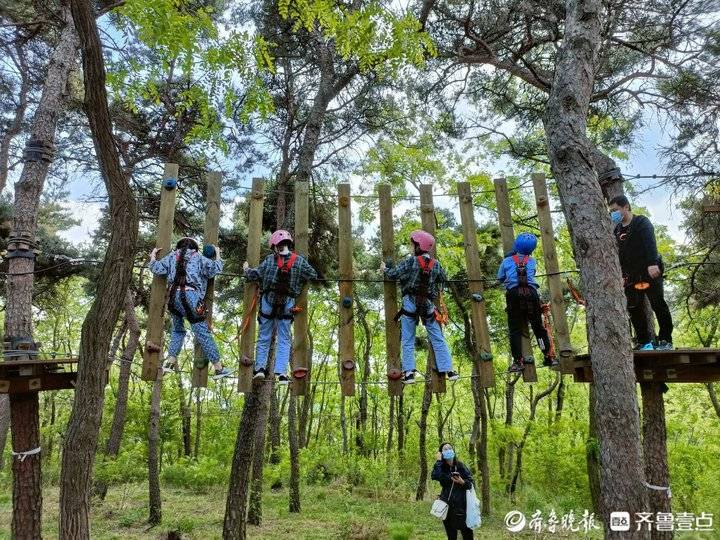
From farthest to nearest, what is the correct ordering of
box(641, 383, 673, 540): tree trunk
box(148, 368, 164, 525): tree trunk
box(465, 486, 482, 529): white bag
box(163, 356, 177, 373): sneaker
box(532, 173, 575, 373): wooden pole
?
1. box(148, 368, 164, 525): tree trunk
2. box(465, 486, 482, 529): white bag
3. box(641, 383, 673, 540): tree trunk
4. box(532, 173, 575, 373): wooden pole
5. box(163, 356, 177, 373): sneaker

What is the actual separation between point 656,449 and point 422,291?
12.0 feet

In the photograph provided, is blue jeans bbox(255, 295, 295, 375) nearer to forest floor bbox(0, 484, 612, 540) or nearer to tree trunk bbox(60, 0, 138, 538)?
tree trunk bbox(60, 0, 138, 538)

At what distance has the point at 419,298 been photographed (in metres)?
5.23

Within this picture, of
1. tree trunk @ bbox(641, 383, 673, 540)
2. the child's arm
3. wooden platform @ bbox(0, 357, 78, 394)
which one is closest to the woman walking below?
tree trunk @ bbox(641, 383, 673, 540)

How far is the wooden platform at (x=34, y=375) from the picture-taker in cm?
503

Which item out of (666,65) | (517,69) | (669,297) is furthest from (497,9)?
(669,297)

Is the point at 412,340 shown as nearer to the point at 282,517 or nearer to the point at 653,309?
the point at 653,309

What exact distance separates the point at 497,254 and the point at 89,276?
946cm

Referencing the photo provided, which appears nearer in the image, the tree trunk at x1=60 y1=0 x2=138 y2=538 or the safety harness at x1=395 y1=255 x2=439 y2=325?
the tree trunk at x1=60 y1=0 x2=138 y2=538

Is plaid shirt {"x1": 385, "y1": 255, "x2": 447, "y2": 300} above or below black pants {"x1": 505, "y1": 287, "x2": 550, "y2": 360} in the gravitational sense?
above

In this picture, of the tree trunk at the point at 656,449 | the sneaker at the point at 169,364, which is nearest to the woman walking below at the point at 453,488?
the tree trunk at the point at 656,449

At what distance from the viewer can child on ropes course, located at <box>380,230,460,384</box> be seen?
17.0ft

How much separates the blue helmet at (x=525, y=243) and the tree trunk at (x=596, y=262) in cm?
72

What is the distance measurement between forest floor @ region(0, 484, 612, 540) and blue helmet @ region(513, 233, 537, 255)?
3918 mm
